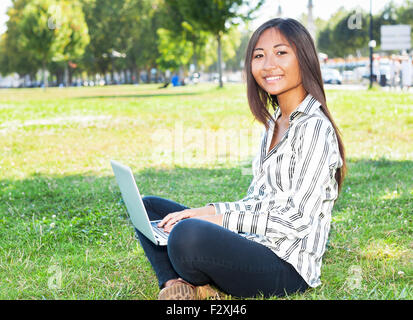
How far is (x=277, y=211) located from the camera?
2.72 meters

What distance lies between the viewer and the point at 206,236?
262cm

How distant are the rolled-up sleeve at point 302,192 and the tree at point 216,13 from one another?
30486 millimetres

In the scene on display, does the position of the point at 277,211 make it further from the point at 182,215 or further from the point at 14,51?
the point at 14,51

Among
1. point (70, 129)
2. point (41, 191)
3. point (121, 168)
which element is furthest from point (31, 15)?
point (121, 168)

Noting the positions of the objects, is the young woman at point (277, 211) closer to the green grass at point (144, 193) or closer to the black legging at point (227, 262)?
the black legging at point (227, 262)

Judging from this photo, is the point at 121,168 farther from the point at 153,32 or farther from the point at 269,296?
the point at 153,32

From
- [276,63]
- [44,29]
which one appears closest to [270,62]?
[276,63]

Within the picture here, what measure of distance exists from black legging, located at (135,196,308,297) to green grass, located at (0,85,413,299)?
368mm

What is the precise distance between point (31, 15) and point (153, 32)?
16675 mm

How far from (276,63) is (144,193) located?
12.8 ft

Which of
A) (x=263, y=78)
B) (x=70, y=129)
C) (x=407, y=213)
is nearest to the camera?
(x=263, y=78)

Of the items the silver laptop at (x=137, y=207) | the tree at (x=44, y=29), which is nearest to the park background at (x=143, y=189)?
the silver laptop at (x=137, y=207)

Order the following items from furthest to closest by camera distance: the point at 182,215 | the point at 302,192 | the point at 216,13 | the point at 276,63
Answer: the point at 216,13, the point at 182,215, the point at 276,63, the point at 302,192

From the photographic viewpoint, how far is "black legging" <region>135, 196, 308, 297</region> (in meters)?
2.63
